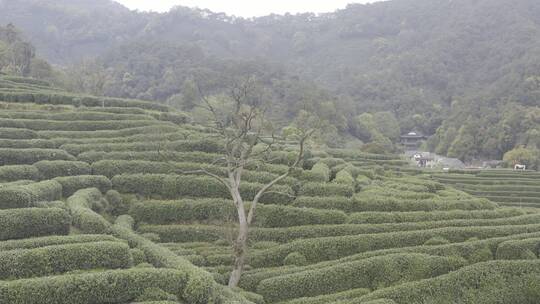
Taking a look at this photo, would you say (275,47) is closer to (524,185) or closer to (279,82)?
(279,82)

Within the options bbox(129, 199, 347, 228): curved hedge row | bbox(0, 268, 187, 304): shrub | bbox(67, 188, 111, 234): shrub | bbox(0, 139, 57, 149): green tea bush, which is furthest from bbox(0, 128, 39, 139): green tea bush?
bbox(0, 268, 187, 304): shrub

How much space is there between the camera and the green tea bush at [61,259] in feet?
51.4

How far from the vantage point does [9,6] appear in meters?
184

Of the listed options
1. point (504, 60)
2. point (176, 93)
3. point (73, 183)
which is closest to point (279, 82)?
point (176, 93)

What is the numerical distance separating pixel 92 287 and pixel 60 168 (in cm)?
1880

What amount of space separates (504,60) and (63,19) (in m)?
144

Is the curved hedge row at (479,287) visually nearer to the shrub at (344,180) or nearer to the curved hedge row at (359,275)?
the curved hedge row at (359,275)

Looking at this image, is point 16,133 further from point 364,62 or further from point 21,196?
point 364,62

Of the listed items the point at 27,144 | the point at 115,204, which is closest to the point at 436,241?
the point at 115,204

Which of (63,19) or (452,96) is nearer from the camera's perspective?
(452,96)

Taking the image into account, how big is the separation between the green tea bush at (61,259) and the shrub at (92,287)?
171cm

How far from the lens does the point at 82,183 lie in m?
Answer: 29.5

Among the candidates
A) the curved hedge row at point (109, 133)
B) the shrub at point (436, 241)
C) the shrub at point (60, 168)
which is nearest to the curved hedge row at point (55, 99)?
the curved hedge row at point (109, 133)

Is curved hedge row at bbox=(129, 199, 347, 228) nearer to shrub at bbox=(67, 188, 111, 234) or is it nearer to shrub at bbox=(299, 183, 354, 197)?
shrub at bbox=(299, 183, 354, 197)
